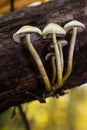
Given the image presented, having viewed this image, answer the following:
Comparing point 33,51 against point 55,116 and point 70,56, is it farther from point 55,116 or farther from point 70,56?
point 55,116

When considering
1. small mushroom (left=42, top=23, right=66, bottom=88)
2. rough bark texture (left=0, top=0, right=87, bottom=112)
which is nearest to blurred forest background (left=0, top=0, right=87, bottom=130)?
rough bark texture (left=0, top=0, right=87, bottom=112)

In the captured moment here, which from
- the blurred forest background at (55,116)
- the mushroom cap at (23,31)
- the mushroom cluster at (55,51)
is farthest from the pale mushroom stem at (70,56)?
the blurred forest background at (55,116)

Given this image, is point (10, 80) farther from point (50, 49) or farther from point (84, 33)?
point (84, 33)

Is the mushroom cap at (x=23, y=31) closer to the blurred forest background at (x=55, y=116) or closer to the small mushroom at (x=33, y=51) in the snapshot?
the small mushroom at (x=33, y=51)

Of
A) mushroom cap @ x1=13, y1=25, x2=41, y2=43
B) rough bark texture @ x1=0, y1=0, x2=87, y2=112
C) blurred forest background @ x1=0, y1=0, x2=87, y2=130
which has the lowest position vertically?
blurred forest background @ x1=0, y1=0, x2=87, y2=130

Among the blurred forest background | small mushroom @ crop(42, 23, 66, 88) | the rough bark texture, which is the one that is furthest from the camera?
the blurred forest background

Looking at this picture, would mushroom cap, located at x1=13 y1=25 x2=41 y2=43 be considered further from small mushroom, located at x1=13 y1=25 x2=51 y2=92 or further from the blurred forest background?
the blurred forest background
